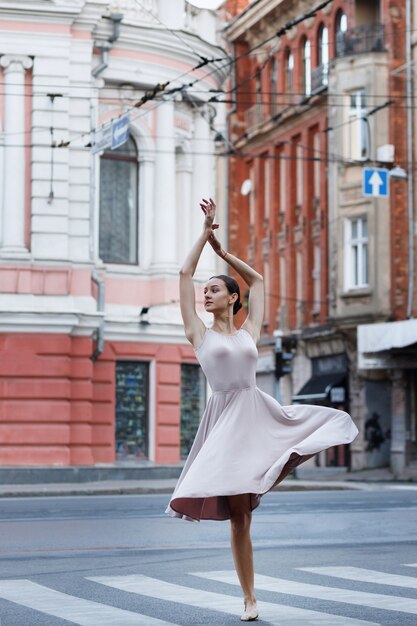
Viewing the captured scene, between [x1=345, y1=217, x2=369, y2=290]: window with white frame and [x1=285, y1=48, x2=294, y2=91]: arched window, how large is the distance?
899 cm

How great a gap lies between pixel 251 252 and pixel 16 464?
97.3 ft

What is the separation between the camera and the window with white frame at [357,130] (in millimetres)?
47750

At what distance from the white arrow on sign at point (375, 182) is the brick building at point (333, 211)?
59.7 inches

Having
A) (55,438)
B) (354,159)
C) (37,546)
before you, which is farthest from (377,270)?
(37,546)

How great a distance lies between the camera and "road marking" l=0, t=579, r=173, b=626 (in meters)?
8.73

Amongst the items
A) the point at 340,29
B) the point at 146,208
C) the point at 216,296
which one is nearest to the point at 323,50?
the point at 340,29

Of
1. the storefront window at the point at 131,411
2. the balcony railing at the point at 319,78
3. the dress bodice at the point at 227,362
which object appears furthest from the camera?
the balcony railing at the point at 319,78

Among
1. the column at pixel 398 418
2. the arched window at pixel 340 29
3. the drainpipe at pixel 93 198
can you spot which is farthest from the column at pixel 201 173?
the arched window at pixel 340 29

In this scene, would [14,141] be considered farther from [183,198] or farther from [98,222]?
[183,198]

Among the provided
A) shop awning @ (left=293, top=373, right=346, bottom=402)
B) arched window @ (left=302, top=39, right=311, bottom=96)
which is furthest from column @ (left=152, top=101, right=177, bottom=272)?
arched window @ (left=302, top=39, right=311, bottom=96)

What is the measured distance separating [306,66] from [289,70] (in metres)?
1.88

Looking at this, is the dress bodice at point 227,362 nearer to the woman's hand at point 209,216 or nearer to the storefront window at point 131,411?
the woman's hand at point 209,216

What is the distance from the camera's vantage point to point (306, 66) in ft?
180

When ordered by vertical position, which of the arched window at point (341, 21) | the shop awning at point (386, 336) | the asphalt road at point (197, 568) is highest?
the arched window at point (341, 21)
